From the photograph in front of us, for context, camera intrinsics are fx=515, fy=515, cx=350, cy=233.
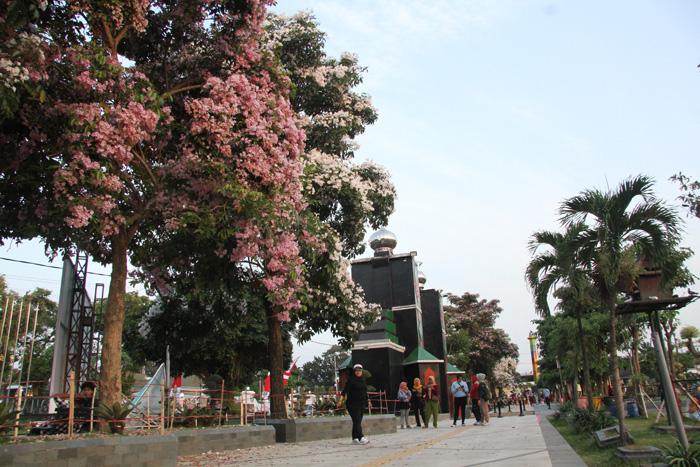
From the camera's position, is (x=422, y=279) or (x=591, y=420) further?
(x=422, y=279)

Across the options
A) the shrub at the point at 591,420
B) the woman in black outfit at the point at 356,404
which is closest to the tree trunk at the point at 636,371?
the shrub at the point at 591,420

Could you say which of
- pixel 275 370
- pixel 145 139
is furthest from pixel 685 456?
pixel 275 370

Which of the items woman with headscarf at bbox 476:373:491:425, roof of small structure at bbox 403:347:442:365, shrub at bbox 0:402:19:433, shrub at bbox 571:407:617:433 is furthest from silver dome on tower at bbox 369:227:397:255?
shrub at bbox 0:402:19:433

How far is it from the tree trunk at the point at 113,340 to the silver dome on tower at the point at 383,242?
70.9 ft

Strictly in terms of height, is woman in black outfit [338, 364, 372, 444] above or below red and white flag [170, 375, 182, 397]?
below

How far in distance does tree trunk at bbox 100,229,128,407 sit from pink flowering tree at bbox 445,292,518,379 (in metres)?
38.1

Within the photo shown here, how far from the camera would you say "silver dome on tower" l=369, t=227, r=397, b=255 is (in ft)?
98.7

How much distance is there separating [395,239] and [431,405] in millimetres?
14316

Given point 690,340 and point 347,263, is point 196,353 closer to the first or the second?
point 347,263

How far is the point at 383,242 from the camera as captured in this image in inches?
1189

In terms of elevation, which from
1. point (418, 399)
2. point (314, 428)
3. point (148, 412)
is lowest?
point (314, 428)

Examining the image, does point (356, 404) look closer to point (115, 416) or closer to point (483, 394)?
point (115, 416)

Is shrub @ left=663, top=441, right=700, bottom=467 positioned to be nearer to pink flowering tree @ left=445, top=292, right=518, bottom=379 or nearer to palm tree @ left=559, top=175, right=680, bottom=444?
palm tree @ left=559, top=175, right=680, bottom=444

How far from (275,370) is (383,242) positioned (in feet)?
55.6
